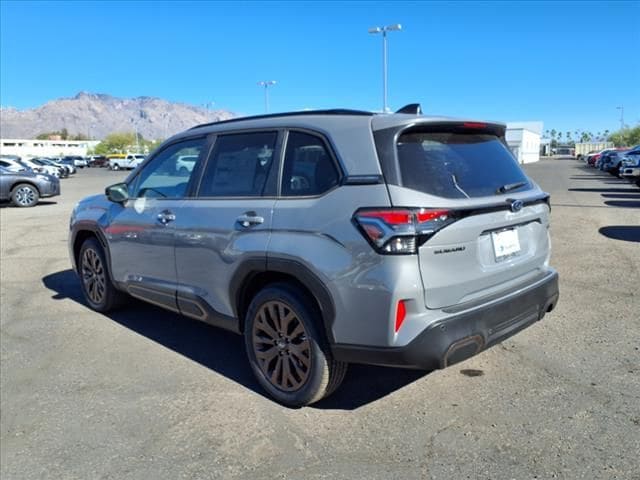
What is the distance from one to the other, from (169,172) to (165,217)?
1.53 ft

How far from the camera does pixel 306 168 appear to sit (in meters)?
3.40

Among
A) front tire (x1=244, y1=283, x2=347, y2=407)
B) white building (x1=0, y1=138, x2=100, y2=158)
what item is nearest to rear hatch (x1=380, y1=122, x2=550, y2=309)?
front tire (x1=244, y1=283, x2=347, y2=407)

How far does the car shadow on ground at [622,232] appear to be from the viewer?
8820mm

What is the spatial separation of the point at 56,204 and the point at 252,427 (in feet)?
57.6

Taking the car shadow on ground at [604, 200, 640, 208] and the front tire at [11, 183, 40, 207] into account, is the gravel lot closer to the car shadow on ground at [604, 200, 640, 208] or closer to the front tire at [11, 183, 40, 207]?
the car shadow on ground at [604, 200, 640, 208]

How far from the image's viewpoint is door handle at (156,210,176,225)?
14.0ft

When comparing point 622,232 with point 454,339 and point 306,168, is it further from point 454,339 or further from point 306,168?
point 306,168

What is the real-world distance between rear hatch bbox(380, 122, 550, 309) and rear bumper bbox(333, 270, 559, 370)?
0.10 m

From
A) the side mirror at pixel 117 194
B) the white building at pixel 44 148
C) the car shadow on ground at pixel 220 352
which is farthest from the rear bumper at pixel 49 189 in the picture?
the white building at pixel 44 148

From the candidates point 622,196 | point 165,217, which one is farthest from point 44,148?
point 165,217

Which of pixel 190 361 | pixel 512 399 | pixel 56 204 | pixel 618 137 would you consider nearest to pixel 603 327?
pixel 512 399

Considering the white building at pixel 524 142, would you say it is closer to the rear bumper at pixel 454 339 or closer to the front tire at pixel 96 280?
the front tire at pixel 96 280

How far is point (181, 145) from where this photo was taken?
4527mm

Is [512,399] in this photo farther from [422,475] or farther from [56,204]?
[56,204]
